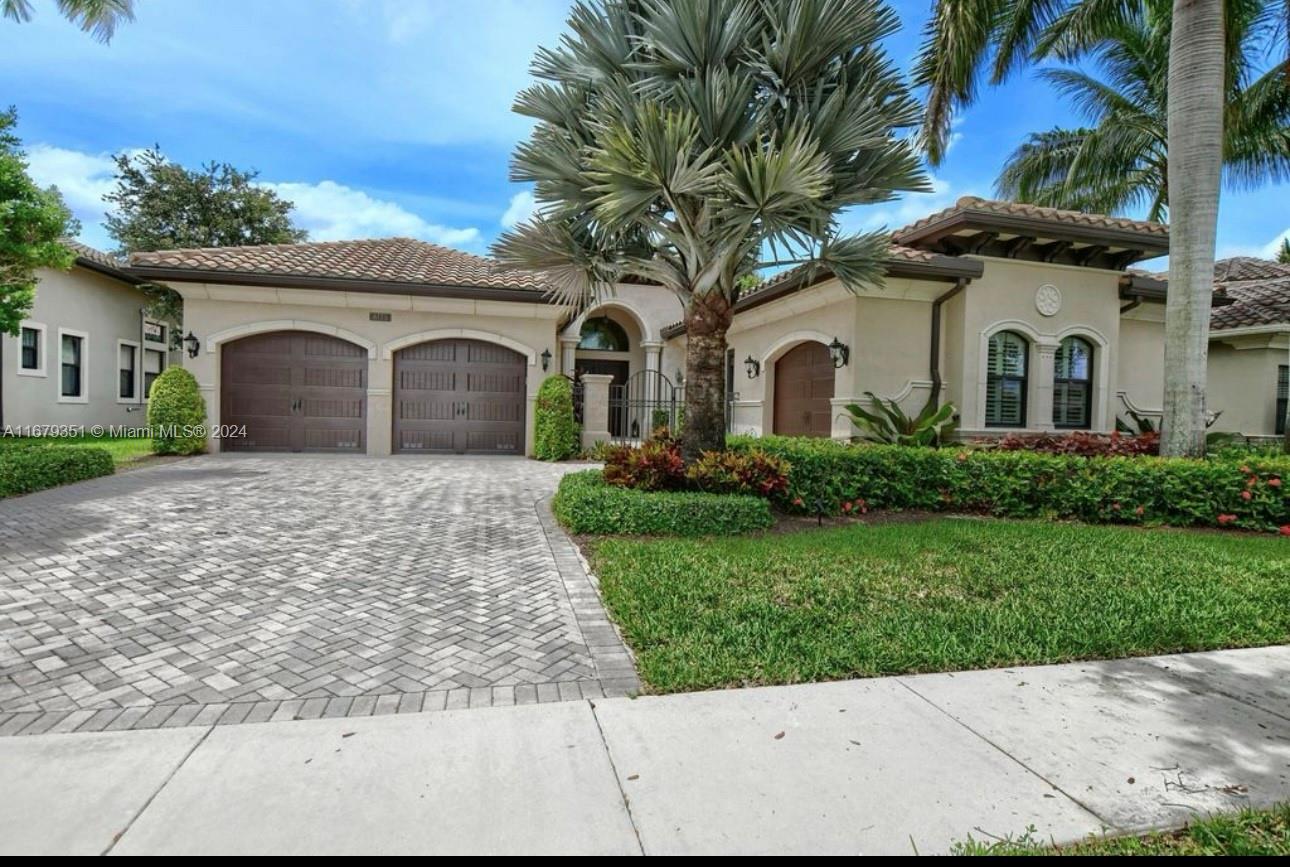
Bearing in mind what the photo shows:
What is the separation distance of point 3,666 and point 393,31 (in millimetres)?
10004

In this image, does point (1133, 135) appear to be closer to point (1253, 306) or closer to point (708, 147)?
Result: point (1253, 306)

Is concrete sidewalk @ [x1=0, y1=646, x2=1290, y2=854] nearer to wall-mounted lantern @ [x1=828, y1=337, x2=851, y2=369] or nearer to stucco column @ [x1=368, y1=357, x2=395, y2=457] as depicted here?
wall-mounted lantern @ [x1=828, y1=337, x2=851, y2=369]

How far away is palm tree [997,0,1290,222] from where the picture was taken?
46.5 ft

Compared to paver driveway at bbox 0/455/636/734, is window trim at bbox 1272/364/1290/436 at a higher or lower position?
higher

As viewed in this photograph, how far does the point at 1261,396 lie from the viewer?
13.8 metres

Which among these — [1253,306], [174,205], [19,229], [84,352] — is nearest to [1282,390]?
[1253,306]

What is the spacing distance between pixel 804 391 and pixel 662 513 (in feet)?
24.0

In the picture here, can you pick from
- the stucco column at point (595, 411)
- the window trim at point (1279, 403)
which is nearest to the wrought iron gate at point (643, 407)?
the stucco column at point (595, 411)

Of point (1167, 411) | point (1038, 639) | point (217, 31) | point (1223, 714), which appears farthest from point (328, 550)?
point (1167, 411)

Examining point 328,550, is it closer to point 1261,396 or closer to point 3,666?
point 3,666

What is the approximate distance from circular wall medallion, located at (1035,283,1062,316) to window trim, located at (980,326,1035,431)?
1.91 feet

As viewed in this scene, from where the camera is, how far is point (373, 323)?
13953mm

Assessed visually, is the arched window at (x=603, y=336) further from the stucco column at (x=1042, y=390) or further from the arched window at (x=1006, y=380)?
the stucco column at (x=1042, y=390)

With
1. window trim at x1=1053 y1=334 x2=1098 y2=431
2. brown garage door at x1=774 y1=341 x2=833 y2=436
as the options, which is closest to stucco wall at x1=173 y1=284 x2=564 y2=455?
brown garage door at x1=774 y1=341 x2=833 y2=436
